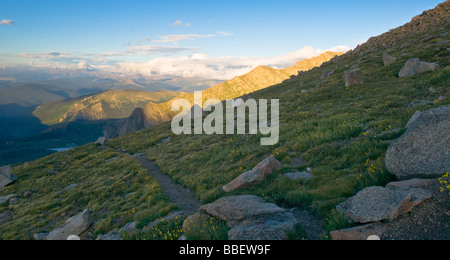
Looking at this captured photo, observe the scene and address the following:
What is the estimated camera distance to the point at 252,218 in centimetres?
959

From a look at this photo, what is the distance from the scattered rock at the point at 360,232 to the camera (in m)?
6.99

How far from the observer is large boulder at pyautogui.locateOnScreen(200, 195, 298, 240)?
26.9 feet

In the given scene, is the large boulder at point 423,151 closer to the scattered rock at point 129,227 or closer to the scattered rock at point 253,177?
the scattered rock at point 253,177

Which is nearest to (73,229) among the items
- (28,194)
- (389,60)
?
(28,194)

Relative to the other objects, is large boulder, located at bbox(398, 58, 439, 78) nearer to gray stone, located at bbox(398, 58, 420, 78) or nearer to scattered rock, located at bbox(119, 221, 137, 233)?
gray stone, located at bbox(398, 58, 420, 78)

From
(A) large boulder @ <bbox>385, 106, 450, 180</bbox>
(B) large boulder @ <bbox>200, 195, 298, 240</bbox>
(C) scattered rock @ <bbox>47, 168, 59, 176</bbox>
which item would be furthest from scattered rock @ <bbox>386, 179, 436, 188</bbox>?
(C) scattered rock @ <bbox>47, 168, 59, 176</bbox>

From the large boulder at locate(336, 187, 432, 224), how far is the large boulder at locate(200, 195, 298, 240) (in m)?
2.05

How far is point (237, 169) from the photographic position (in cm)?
1848

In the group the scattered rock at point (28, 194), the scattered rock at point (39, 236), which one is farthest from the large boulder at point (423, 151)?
the scattered rock at point (28, 194)

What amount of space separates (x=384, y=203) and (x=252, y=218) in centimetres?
430

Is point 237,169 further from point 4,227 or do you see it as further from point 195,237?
point 4,227

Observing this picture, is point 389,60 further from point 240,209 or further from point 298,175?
point 240,209
